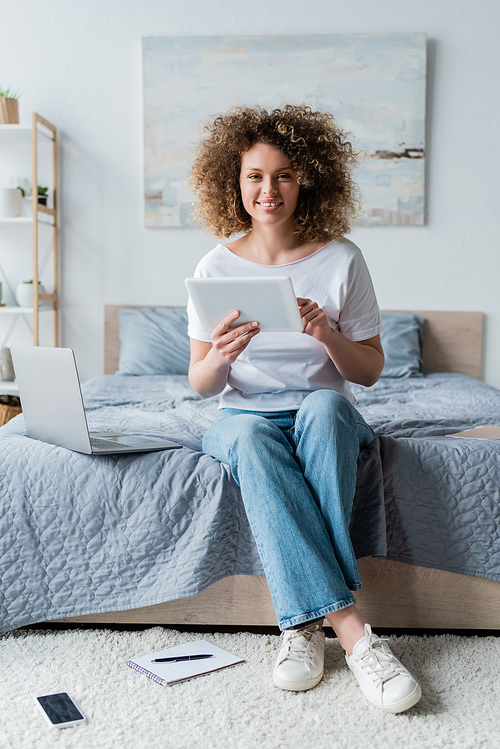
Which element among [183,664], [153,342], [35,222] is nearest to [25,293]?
[35,222]

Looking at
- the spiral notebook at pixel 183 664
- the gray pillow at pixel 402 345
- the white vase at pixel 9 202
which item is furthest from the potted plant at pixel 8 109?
the spiral notebook at pixel 183 664

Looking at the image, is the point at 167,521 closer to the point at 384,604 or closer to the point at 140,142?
the point at 384,604

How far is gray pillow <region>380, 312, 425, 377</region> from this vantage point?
2.94 meters

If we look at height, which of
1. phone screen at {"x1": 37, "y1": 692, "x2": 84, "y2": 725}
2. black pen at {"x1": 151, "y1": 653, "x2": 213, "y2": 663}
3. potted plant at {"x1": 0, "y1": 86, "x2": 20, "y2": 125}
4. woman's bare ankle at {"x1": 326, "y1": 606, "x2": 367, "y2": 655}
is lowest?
black pen at {"x1": 151, "y1": 653, "x2": 213, "y2": 663}

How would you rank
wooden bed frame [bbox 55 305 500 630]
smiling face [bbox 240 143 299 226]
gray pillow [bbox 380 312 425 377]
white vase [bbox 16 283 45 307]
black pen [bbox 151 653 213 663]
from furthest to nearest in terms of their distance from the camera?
1. white vase [bbox 16 283 45 307]
2. gray pillow [bbox 380 312 425 377]
3. smiling face [bbox 240 143 299 226]
4. wooden bed frame [bbox 55 305 500 630]
5. black pen [bbox 151 653 213 663]

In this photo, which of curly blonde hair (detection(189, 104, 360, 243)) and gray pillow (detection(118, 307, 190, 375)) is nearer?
curly blonde hair (detection(189, 104, 360, 243))

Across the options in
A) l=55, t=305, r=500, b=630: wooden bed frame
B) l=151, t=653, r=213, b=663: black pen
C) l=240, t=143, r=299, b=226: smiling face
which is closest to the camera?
l=151, t=653, r=213, b=663: black pen

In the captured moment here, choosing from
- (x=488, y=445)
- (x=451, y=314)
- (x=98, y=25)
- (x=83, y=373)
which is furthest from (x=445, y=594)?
(x=98, y=25)

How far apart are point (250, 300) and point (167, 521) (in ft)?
1.55

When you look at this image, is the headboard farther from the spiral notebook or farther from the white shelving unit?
the spiral notebook

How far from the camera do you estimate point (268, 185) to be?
1.51m

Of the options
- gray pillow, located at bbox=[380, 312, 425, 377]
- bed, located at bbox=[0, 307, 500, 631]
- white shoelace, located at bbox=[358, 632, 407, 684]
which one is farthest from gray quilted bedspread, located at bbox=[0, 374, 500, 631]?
gray pillow, located at bbox=[380, 312, 425, 377]

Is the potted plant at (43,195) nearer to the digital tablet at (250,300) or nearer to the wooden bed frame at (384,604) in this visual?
the digital tablet at (250,300)

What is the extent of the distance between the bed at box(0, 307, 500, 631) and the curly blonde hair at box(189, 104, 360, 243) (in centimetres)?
56
